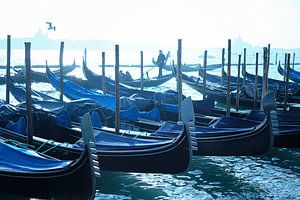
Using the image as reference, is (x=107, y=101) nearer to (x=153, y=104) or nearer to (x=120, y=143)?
(x=153, y=104)

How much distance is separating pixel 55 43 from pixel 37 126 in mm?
172549

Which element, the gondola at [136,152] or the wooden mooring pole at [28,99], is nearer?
the gondola at [136,152]

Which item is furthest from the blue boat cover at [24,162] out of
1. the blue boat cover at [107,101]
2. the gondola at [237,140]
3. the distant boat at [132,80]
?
the distant boat at [132,80]

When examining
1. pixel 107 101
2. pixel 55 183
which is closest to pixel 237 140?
pixel 55 183

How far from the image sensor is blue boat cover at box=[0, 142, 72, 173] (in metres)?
5.93

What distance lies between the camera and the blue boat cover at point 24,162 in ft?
19.5

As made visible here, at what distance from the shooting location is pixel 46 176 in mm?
5812

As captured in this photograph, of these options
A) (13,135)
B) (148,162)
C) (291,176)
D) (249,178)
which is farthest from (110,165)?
(291,176)

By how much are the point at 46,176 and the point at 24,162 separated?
552 mm

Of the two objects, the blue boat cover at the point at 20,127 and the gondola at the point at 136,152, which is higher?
the blue boat cover at the point at 20,127

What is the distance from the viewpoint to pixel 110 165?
24.3ft

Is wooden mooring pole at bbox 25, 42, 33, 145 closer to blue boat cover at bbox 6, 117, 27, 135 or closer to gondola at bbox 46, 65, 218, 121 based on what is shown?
blue boat cover at bbox 6, 117, 27, 135

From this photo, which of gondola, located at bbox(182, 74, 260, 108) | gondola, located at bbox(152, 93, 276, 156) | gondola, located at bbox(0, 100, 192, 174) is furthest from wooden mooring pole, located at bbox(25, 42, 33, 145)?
gondola, located at bbox(182, 74, 260, 108)

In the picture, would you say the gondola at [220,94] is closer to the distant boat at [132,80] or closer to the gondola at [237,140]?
the distant boat at [132,80]
